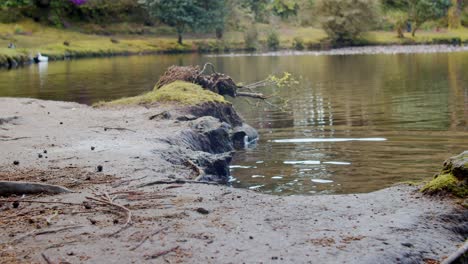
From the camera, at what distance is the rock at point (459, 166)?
8.81m

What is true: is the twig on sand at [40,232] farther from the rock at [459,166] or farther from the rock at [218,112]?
the rock at [218,112]

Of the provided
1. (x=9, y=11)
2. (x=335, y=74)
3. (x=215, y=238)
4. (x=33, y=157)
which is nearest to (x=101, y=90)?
(x=335, y=74)

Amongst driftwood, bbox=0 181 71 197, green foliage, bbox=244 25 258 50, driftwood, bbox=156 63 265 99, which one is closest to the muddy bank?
driftwood, bbox=0 181 71 197

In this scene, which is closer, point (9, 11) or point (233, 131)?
point (233, 131)

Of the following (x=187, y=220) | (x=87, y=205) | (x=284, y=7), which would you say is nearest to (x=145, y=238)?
(x=187, y=220)

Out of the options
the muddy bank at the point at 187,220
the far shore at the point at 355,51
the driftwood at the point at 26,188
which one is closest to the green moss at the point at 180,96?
the muddy bank at the point at 187,220

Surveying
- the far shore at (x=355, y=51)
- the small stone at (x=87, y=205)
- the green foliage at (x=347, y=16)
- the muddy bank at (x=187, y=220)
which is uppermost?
the green foliage at (x=347, y=16)

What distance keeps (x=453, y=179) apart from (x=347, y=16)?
76244mm

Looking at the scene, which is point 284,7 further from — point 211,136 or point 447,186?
point 447,186

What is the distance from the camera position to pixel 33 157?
500 inches

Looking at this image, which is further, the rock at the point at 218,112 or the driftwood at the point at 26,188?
the rock at the point at 218,112

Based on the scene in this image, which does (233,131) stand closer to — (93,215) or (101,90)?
(93,215)

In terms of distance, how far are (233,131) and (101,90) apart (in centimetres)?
1692

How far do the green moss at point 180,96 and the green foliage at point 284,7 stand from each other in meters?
76.0
